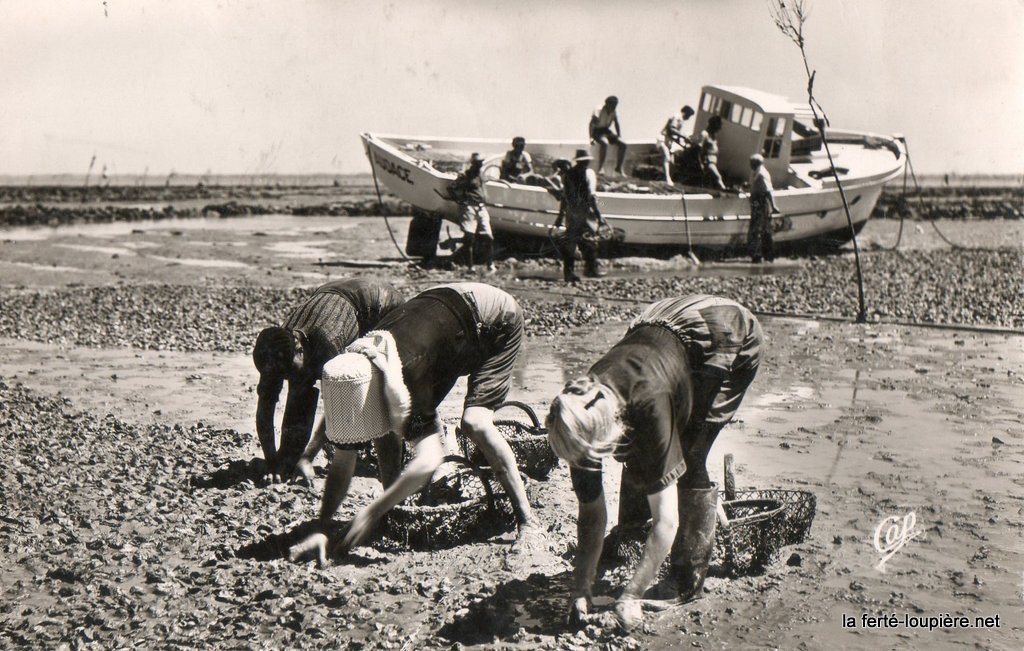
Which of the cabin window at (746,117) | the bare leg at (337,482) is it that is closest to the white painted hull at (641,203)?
the cabin window at (746,117)

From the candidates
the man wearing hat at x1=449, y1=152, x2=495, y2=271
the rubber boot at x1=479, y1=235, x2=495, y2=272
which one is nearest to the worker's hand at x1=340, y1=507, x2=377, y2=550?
the man wearing hat at x1=449, y1=152, x2=495, y2=271

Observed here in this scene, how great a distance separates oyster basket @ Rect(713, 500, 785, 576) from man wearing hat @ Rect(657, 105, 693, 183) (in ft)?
52.8

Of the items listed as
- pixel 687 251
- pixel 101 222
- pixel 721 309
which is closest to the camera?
pixel 721 309

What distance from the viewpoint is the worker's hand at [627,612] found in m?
4.29

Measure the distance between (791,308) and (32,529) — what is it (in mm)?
9986

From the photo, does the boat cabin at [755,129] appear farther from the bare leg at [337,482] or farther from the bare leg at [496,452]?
the bare leg at [337,482]

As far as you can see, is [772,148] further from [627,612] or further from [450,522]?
[627,612]

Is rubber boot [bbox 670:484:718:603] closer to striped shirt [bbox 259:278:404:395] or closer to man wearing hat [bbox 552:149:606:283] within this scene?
striped shirt [bbox 259:278:404:395]

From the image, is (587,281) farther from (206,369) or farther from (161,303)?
(206,369)

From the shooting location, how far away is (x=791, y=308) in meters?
13.2

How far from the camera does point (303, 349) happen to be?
540 cm

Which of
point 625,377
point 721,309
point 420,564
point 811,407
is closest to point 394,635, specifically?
point 420,564

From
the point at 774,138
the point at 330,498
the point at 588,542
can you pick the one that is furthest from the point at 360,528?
the point at 774,138

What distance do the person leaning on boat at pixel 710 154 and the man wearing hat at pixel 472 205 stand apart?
17.0 ft
